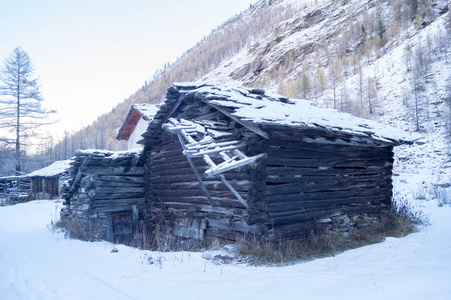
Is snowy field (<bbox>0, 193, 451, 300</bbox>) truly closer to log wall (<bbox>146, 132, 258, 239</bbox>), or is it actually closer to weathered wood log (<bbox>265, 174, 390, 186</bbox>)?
log wall (<bbox>146, 132, 258, 239</bbox>)

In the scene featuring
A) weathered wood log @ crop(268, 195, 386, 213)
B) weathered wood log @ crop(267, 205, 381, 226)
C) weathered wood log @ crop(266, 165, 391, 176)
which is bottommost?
weathered wood log @ crop(267, 205, 381, 226)

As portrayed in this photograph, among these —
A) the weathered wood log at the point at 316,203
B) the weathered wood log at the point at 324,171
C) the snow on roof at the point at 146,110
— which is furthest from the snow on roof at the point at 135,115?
the weathered wood log at the point at 316,203

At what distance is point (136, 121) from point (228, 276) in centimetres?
2019

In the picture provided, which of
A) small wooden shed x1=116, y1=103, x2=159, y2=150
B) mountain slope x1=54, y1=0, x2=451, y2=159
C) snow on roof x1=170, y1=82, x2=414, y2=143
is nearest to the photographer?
snow on roof x1=170, y1=82, x2=414, y2=143

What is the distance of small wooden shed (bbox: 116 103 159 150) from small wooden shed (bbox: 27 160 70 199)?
6.66 metres

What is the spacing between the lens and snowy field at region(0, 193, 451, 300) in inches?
166

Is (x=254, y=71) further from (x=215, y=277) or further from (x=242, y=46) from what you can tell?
(x=215, y=277)

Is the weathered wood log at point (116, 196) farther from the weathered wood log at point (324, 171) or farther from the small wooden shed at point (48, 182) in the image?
the small wooden shed at point (48, 182)

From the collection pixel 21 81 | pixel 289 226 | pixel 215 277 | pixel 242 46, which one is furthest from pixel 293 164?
pixel 242 46

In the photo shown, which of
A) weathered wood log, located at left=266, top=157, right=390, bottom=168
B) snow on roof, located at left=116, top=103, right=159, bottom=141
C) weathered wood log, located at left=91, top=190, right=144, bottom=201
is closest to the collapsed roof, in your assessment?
weathered wood log, located at left=266, top=157, right=390, bottom=168

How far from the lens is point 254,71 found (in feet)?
249

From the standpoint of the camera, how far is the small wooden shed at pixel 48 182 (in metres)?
26.8

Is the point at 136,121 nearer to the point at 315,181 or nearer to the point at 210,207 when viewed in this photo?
the point at 210,207

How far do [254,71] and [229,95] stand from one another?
232 feet
